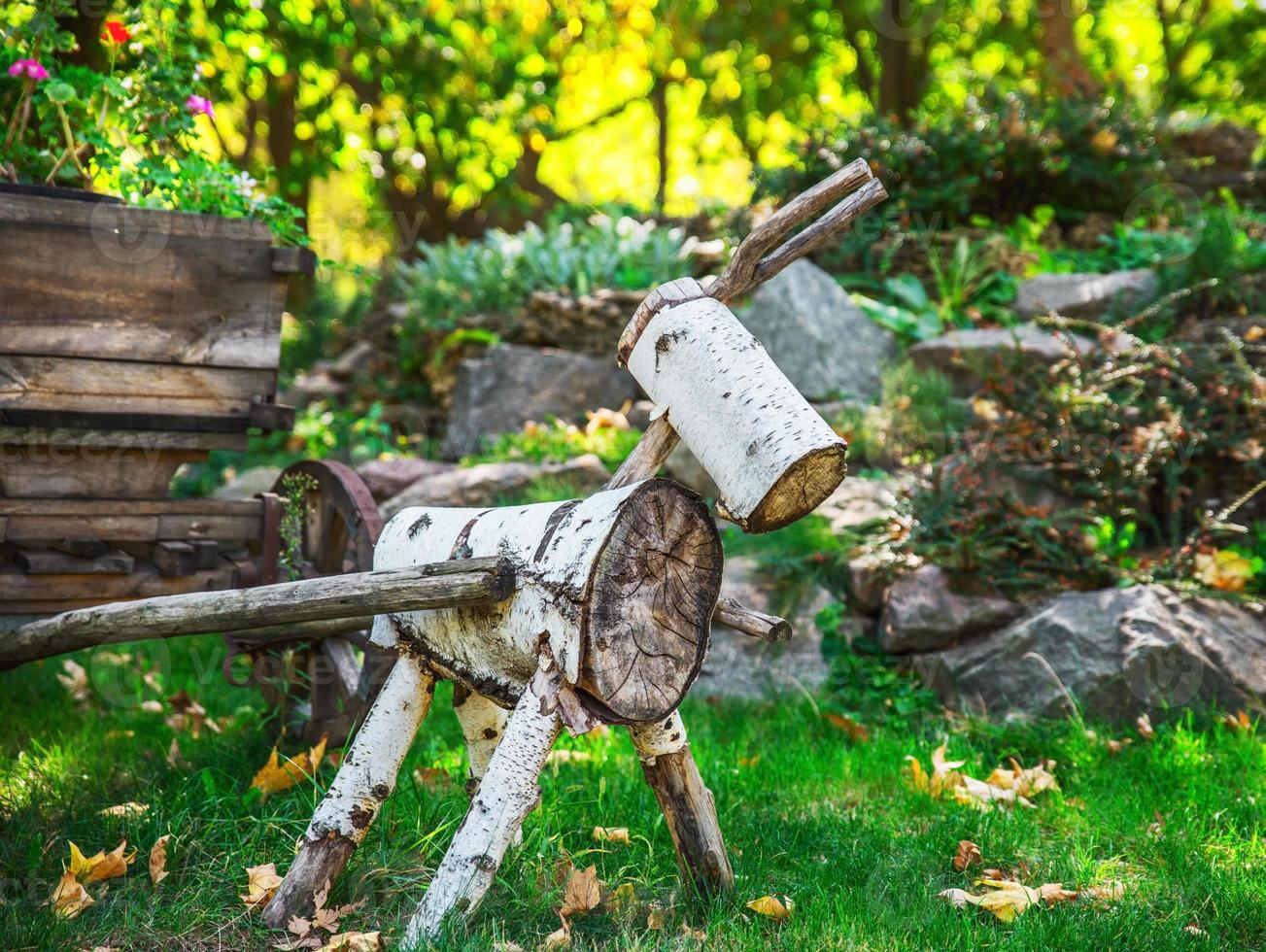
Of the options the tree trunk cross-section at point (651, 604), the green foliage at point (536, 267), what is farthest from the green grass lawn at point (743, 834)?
the green foliage at point (536, 267)

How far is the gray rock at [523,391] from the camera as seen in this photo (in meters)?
6.83

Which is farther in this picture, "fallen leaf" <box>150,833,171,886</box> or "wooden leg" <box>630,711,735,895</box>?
"fallen leaf" <box>150,833,171,886</box>

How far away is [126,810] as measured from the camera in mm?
2990

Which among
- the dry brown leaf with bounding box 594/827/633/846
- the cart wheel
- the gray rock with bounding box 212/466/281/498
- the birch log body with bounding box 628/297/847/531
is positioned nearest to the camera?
the birch log body with bounding box 628/297/847/531

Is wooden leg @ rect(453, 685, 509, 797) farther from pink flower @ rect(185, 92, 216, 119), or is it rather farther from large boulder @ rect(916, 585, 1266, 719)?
pink flower @ rect(185, 92, 216, 119)

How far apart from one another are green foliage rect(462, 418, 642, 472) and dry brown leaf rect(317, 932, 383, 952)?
359 centimetres

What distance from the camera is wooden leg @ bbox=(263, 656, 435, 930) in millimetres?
2457

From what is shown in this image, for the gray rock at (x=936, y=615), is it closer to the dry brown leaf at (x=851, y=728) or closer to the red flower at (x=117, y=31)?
the dry brown leaf at (x=851, y=728)

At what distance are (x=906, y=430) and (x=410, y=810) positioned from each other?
3516mm

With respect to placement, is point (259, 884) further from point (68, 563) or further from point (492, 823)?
point (68, 563)

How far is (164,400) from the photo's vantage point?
3373 millimetres

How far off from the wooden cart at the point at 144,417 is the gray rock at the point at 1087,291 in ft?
13.9

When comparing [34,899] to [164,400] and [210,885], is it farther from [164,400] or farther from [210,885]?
[164,400]

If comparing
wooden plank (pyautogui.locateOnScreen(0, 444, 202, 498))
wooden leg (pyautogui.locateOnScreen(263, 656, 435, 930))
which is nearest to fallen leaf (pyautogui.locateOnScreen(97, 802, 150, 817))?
wooden leg (pyautogui.locateOnScreen(263, 656, 435, 930))
